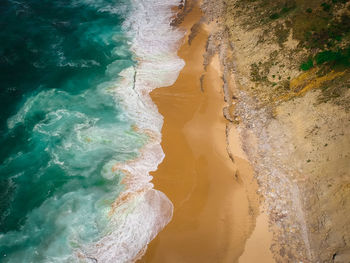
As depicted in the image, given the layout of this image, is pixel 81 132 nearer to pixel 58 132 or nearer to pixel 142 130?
pixel 58 132

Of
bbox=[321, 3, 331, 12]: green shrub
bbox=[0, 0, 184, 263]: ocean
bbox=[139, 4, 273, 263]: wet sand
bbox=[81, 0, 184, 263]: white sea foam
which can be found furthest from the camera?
bbox=[321, 3, 331, 12]: green shrub

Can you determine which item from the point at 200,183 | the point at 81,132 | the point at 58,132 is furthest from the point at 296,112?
the point at 58,132

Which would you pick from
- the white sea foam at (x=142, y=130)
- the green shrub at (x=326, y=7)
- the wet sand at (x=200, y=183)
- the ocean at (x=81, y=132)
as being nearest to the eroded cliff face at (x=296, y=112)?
the green shrub at (x=326, y=7)

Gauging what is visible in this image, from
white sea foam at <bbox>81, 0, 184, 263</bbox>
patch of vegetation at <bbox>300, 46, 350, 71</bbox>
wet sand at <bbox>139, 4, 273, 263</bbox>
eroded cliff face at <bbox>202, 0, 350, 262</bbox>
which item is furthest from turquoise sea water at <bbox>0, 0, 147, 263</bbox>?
patch of vegetation at <bbox>300, 46, 350, 71</bbox>

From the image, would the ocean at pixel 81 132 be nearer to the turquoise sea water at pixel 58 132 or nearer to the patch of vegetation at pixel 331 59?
the turquoise sea water at pixel 58 132

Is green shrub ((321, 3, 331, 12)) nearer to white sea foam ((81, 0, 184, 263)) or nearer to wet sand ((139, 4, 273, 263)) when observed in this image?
wet sand ((139, 4, 273, 263))
